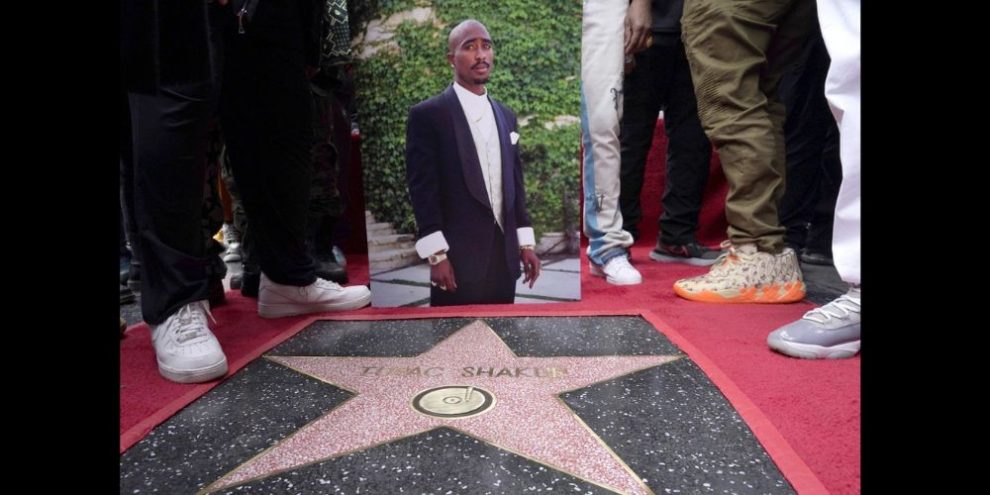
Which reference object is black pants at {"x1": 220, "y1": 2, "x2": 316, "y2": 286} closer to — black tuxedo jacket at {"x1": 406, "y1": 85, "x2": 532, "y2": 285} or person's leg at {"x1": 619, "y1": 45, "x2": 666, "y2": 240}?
black tuxedo jacket at {"x1": 406, "y1": 85, "x2": 532, "y2": 285}

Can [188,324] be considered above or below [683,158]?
below

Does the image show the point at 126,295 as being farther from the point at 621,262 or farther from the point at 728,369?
the point at 728,369

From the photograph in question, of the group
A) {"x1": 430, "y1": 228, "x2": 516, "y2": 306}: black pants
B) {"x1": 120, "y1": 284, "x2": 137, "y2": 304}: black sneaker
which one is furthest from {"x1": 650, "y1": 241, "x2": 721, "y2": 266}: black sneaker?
{"x1": 120, "y1": 284, "x2": 137, "y2": 304}: black sneaker

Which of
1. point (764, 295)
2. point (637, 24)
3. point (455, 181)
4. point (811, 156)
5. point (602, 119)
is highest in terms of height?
point (637, 24)

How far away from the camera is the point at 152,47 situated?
0.97 meters

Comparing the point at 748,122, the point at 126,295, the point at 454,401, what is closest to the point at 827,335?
the point at 748,122

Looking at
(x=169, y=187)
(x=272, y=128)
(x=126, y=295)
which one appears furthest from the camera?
(x=126, y=295)

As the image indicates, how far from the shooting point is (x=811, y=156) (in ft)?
7.22

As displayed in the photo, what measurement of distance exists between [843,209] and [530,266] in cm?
83

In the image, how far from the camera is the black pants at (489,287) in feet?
5.66

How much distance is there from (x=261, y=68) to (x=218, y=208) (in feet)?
1.70

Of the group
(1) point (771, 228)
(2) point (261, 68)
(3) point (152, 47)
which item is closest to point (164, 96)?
(3) point (152, 47)

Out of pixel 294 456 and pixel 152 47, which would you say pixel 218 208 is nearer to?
pixel 152 47

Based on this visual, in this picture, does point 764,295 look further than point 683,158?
No
